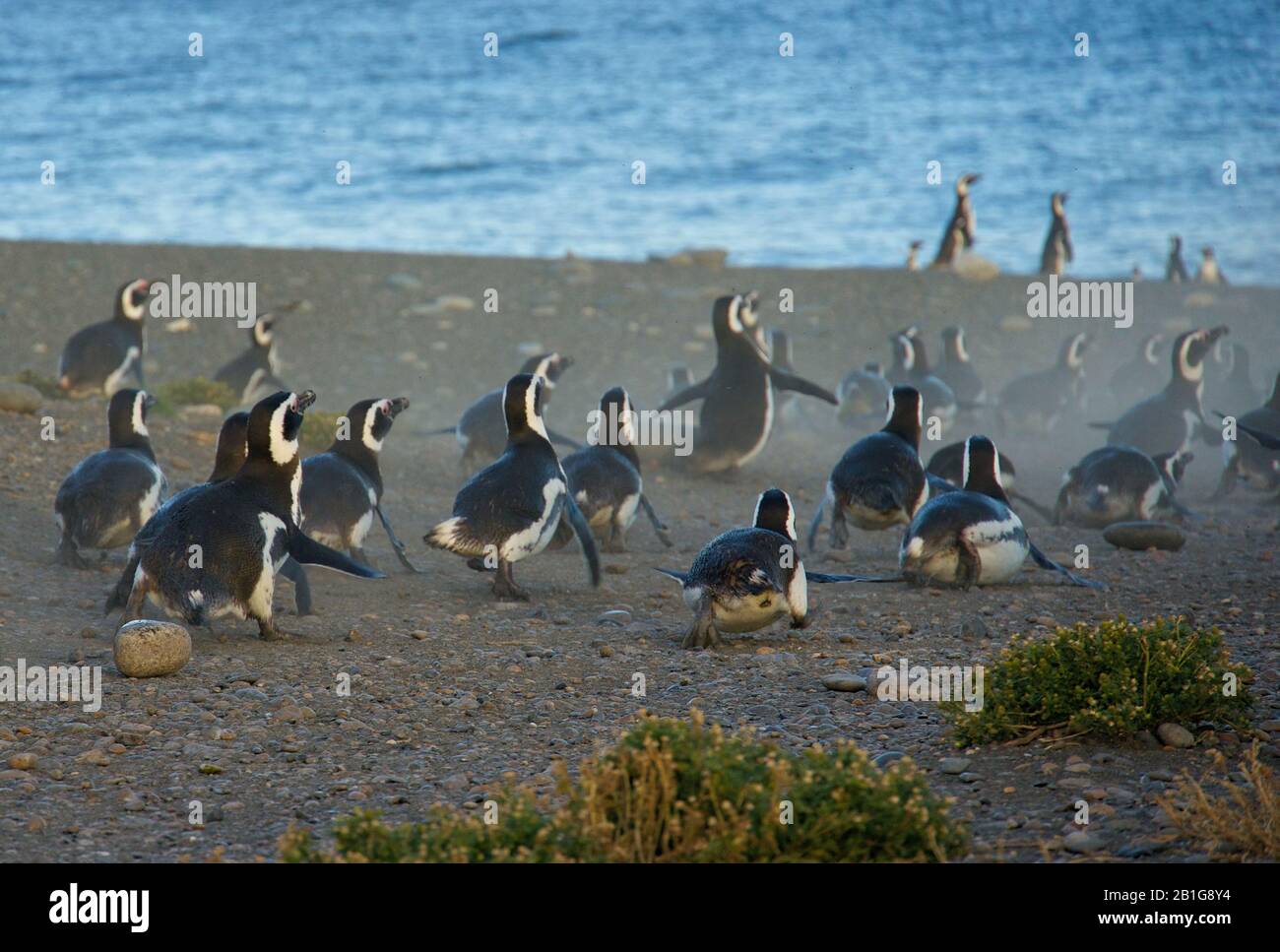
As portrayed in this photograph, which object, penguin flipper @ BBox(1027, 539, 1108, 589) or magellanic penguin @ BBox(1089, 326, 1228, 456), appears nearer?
penguin flipper @ BBox(1027, 539, 1108, 589)

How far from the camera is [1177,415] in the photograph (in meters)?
12.4

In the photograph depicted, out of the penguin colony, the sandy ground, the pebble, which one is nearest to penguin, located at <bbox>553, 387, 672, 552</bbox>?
the penguin colony

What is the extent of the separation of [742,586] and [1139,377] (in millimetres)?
11729

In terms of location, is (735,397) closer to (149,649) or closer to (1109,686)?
(149,649)

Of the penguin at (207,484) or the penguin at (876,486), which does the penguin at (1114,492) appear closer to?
the penguin at (876,486)

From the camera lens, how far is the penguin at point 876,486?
8.23m

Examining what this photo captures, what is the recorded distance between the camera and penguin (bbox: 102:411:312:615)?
6316 millimetres

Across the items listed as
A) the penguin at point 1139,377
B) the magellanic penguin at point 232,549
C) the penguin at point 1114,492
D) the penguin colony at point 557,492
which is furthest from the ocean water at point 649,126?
the magellanic penguin at point 232,549

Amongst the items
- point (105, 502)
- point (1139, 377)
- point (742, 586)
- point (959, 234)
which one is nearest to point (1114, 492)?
point (742, 586)

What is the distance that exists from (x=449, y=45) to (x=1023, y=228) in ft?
87.1

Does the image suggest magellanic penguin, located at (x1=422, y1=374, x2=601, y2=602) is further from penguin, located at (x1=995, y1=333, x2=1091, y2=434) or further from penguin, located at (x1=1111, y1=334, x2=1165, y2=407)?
penguin, located at (x1=1111, y1=334, x2=1165, y2=407)

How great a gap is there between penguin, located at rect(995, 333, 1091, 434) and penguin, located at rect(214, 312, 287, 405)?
7032 millimetres

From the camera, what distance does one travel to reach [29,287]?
16.2m
